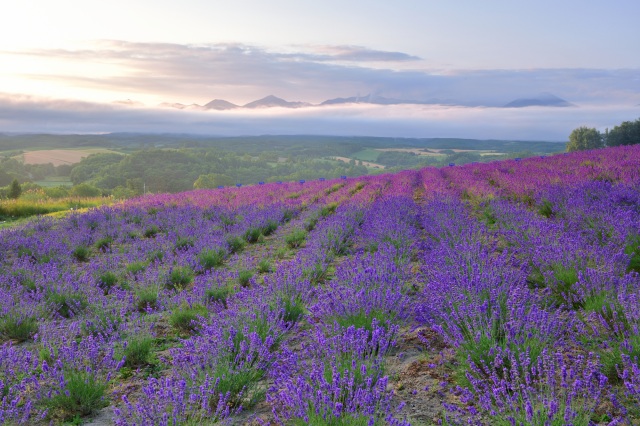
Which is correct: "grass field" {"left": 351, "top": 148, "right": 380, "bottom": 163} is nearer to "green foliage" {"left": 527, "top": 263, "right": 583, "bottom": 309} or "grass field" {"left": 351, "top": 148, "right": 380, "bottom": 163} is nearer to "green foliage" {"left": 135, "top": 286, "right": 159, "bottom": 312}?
"green foliage" {"left": 135, "top": 286, "right": 159, "bottom": 312}

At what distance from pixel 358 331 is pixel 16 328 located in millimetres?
3354

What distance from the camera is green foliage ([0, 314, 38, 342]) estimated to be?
13.4ft

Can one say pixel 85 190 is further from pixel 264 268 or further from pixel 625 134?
pixel 625 134

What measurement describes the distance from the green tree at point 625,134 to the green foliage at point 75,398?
36827mm

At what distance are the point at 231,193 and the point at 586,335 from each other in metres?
14.3

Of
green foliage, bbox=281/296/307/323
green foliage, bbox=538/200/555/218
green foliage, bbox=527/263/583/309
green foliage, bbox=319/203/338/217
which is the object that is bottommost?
green foliage, bbox=281/296/307/323

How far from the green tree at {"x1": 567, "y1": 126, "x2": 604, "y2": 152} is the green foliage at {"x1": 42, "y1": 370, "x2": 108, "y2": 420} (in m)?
43.6

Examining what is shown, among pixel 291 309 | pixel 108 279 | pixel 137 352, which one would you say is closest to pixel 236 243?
pixel 108 279

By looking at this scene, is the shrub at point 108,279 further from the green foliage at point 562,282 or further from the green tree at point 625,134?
the green tree at point 625,134

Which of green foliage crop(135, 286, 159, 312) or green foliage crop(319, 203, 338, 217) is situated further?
green foliage crop(319, 203, 338, 217)

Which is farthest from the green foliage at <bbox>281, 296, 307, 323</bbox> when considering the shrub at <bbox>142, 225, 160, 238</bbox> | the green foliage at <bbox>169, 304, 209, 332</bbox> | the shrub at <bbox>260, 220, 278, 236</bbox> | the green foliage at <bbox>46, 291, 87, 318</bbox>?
the shrub at <bbox>142, 225, 160, 238</bbox>

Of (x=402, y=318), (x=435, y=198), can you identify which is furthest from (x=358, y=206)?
(x=402, y=318)

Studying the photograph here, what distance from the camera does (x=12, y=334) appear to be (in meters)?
4.09

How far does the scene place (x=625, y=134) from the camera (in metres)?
33.7
